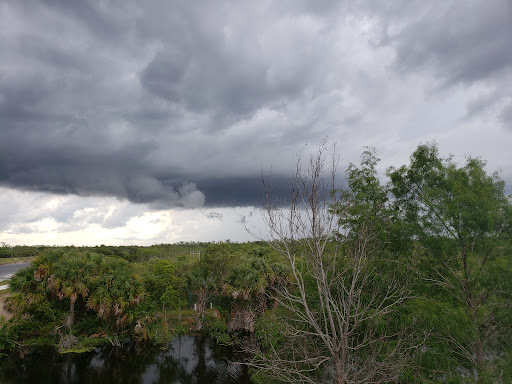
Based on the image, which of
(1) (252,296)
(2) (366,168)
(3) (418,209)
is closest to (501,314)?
(3) (418,209)

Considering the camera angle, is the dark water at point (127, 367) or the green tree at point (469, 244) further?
the dark water at point (127, 367)

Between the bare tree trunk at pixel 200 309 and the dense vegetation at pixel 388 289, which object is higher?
the dense vegetation at pixel 388 289

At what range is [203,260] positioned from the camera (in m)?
31.5

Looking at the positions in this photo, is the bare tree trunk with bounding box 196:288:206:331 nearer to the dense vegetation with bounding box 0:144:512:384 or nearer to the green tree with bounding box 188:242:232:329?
the green tree with bounding box 188:242:232:329

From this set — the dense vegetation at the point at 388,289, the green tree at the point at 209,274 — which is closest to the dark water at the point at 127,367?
the dense vegetation at the point at 388,289

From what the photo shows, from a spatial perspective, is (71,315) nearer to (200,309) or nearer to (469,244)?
(200,309)

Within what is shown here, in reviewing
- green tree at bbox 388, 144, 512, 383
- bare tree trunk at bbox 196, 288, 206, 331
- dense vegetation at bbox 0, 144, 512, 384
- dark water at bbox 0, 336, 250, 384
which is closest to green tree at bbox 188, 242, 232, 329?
bare tree trunk at bbox 196, 288, 206, 331

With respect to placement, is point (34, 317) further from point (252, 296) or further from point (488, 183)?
point (488, 183)

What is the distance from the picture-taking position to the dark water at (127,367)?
20.2m

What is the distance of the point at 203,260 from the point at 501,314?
2457 cm

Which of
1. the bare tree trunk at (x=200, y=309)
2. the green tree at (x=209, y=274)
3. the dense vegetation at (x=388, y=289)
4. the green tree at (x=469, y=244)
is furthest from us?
the green tree at (x=209, y=274)

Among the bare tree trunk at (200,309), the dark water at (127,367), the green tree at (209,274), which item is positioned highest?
the green tree at (209,274)

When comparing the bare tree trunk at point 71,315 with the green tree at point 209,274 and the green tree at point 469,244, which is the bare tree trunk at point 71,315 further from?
the green tree at point 469,244

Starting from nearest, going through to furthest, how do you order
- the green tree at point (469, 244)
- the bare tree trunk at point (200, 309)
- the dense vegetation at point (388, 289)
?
the dense vegetation at point (388, 289) → the green tree at point (469, 244) → the bare tree trunk at point (200, 309)
